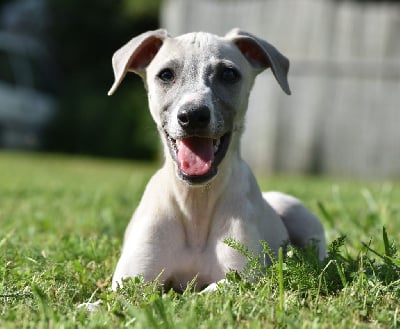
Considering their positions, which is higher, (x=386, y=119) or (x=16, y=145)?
(x=386, y=119)

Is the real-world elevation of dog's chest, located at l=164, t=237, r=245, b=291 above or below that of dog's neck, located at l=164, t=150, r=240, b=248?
below

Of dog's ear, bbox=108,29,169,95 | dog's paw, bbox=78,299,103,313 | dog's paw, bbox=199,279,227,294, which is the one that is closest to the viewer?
dog's paw, bbox=78,299,103,313

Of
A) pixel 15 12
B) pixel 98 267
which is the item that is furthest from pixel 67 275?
pixel 15 12

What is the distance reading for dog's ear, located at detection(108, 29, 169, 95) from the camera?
4027 mm

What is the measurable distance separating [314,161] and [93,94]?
27.1ft

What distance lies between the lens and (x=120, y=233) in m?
5.40

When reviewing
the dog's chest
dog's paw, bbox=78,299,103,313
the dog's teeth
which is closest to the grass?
dog's paw, bbox=78,299,103,313

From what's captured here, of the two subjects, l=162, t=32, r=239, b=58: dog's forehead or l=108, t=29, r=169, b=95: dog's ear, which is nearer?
l=162, t=32, r=239, b=58: dog's forehead

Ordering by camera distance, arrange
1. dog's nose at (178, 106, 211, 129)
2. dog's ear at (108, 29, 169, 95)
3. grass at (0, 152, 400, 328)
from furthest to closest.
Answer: dog's ear at (108, 29, 169, 95) → dog's nose at (178, 106, 211, 129) → grass at (0, 152, 400, 328)

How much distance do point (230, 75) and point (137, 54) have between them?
1.96ft

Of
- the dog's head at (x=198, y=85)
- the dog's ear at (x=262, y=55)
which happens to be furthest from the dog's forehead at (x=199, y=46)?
the dog's ear at (x=262, y=55)

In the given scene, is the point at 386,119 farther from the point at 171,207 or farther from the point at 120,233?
the point at 171,207

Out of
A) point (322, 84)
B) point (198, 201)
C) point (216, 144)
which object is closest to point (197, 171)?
point (216, 144)

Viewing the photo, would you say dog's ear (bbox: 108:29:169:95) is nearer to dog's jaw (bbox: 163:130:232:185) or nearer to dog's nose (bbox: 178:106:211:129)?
dog's jaw (bbox: 163:130:232:185)
